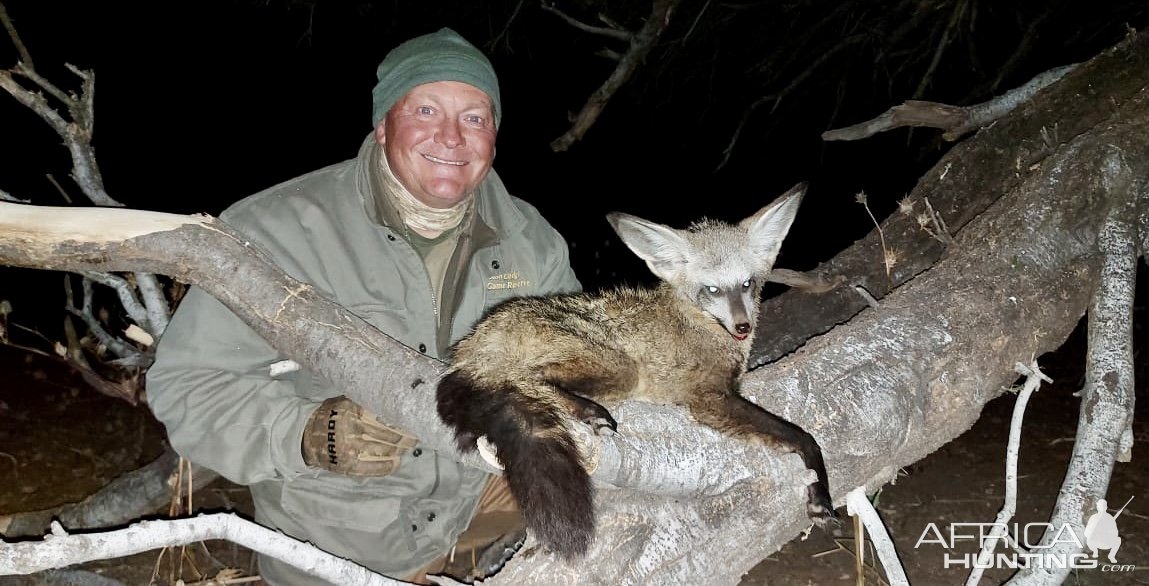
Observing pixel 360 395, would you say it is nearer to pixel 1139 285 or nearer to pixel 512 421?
pixel 512 421

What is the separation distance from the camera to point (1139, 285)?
13641 mm

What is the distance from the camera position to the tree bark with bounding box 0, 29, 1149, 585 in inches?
83.2

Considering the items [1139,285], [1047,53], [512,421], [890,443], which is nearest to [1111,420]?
[890,443]

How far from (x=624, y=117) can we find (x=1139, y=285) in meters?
12.6

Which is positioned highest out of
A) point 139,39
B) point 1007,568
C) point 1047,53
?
point 1047,53

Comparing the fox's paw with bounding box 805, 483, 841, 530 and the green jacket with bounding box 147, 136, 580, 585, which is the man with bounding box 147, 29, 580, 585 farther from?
the fox's paw with bounding box 805, 483, 841, 530

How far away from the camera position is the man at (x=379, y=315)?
2.82m

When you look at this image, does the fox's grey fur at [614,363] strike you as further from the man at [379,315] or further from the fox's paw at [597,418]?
the man at [379,315]

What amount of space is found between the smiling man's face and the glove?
1044 millimetres

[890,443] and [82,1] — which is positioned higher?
[82,1]

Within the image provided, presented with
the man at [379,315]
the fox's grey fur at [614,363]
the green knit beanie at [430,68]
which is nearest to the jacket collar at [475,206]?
the man at [379,315]

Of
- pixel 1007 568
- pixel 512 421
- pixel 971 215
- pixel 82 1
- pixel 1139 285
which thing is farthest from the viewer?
pixel 82 1

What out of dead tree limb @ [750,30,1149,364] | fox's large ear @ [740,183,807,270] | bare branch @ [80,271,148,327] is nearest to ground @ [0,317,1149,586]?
bare branch @ [80,271,148,327]

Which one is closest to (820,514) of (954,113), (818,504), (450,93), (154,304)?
(818,504)
